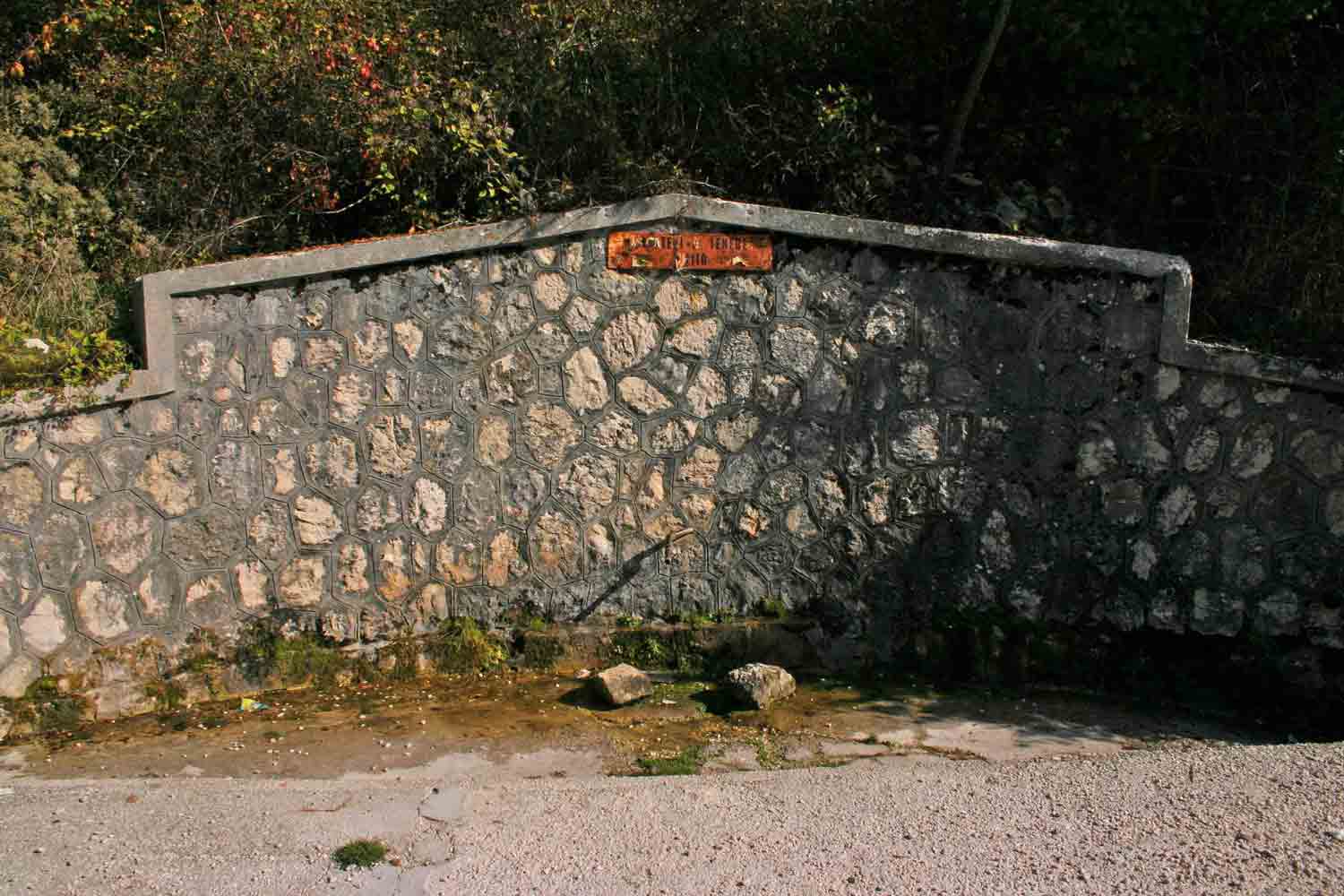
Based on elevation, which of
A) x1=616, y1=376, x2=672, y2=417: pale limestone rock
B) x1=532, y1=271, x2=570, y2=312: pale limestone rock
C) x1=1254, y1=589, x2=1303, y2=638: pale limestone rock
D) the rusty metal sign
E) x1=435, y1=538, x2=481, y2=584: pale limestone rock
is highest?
the rusty metal sign

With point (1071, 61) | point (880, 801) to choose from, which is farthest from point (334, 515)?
point (1071, 61)

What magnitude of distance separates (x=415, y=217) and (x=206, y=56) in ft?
7.57

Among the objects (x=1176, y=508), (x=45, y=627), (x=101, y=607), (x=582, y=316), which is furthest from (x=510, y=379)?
(x=1176, y=508)

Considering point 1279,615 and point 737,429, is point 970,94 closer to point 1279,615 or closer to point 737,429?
point 737,429

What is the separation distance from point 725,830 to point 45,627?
133 inches

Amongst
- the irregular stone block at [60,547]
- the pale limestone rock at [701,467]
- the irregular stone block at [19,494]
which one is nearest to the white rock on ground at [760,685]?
the pale limestone rock at [701,467]

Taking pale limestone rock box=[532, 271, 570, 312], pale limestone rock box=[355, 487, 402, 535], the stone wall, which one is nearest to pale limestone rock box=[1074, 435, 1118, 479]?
the stone wall

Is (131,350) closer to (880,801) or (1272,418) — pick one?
(880,801)

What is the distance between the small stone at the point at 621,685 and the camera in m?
6.07

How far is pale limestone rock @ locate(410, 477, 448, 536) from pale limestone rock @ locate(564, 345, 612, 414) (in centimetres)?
83

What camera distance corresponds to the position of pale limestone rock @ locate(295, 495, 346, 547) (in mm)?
6199

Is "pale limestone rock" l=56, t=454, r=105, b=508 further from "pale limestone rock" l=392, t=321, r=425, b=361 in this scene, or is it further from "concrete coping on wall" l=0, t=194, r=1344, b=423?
"pale limestone rock" l=392, t=321, r=425, b=361

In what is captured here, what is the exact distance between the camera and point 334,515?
625 centimetres

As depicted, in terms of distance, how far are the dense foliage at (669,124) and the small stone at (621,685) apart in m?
2.74
